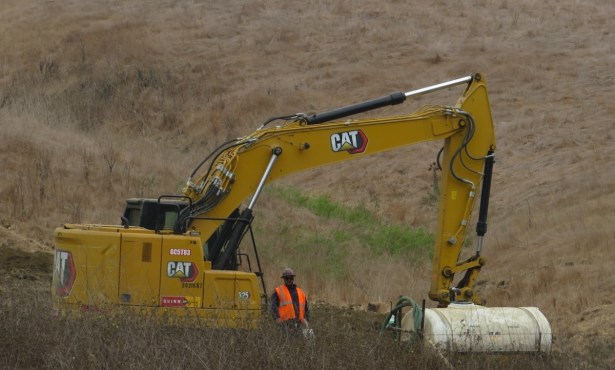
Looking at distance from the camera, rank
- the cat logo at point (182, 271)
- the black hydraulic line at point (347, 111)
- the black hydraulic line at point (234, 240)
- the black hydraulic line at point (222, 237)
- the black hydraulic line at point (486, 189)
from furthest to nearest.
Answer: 1. the black hydraulic line at point (486, 189)
2. the black hydraulic line at point (347, 111)
3. the black hydraulic line at point (222, 237)
4. the black hydraulic line at point (234, 240)
5. the cat logo at point (182, 271)

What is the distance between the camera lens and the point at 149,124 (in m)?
44.4

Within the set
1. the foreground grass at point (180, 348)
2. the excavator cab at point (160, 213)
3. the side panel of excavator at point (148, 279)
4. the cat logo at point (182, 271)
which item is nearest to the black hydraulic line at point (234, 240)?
the side panel of excavator at point (148, 279)

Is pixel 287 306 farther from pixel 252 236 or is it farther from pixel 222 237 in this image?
pixel 222 237

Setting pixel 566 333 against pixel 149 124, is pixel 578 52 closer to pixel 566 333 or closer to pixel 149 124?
pixel 149 124

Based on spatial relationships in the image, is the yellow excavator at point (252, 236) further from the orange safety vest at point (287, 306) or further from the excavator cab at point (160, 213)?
the orange safety vest at point (287, 306)

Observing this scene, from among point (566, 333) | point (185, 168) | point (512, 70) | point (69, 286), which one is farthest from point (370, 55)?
point (69, 286)

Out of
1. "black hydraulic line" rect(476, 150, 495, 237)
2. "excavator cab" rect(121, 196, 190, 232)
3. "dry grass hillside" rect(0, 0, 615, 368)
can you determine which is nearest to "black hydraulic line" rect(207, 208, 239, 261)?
"excavator cab" rect(121, 196, 190, 232)

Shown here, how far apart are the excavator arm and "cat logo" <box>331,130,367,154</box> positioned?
14 millimetres

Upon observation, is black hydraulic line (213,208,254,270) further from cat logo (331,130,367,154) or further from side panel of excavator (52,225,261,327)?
cat logo (331,130,367,154)

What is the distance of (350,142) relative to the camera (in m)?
14.8

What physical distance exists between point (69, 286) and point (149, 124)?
104 feet

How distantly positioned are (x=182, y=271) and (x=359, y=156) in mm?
3110

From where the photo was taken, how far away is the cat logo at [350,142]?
48.5 feet

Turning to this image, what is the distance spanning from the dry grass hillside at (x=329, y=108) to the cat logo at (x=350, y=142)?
486 cm
